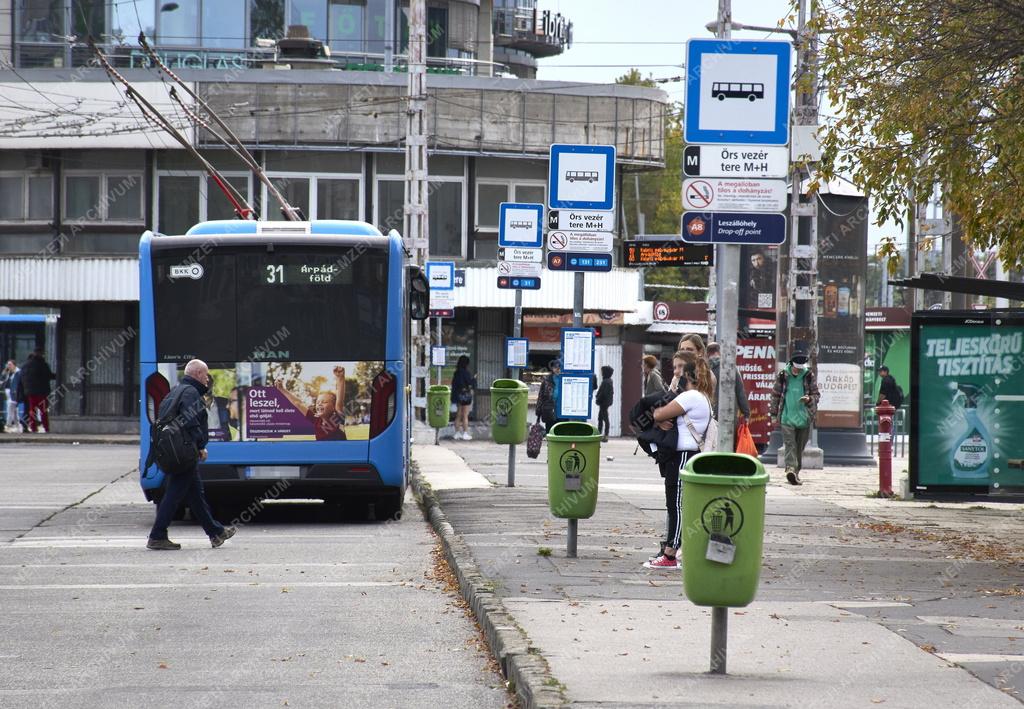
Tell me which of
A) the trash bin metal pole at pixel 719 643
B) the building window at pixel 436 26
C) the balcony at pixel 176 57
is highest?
the building window at pixel 436 26

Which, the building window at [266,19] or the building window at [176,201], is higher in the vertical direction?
the building window at [266,19]

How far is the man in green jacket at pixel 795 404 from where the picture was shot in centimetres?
2295

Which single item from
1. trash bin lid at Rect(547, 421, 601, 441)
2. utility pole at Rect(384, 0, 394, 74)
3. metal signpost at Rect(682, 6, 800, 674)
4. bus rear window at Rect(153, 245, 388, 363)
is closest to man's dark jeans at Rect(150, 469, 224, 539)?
bus rear window at Rect(153, 245, 388, 363)

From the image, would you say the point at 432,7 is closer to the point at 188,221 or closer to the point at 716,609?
the point at 188,221

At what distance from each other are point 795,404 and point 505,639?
1510cm

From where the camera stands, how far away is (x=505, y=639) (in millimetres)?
8562

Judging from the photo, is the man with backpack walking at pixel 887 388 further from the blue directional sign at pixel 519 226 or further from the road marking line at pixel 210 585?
the road marking line at pixel 210 585

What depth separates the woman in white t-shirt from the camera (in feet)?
40.0

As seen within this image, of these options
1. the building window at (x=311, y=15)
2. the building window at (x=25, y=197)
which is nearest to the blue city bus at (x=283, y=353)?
the building window at (x=25, y=197)

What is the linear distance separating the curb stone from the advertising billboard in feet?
22.7

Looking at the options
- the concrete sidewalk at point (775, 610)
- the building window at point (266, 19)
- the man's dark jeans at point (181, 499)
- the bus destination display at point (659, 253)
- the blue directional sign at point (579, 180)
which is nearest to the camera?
the concrete sidewalk at point (775, 610)

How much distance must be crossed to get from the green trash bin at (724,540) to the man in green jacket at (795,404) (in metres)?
15.4

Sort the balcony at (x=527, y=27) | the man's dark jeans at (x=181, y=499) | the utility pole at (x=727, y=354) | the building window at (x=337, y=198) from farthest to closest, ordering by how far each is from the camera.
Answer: the balcony at (x=527, y=27) → the building window at (x=337, y=198) → the man's dark jeans at (x=181, y=499) → the utility pole at (x=727, y=354)

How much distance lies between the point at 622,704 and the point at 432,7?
47.9m
